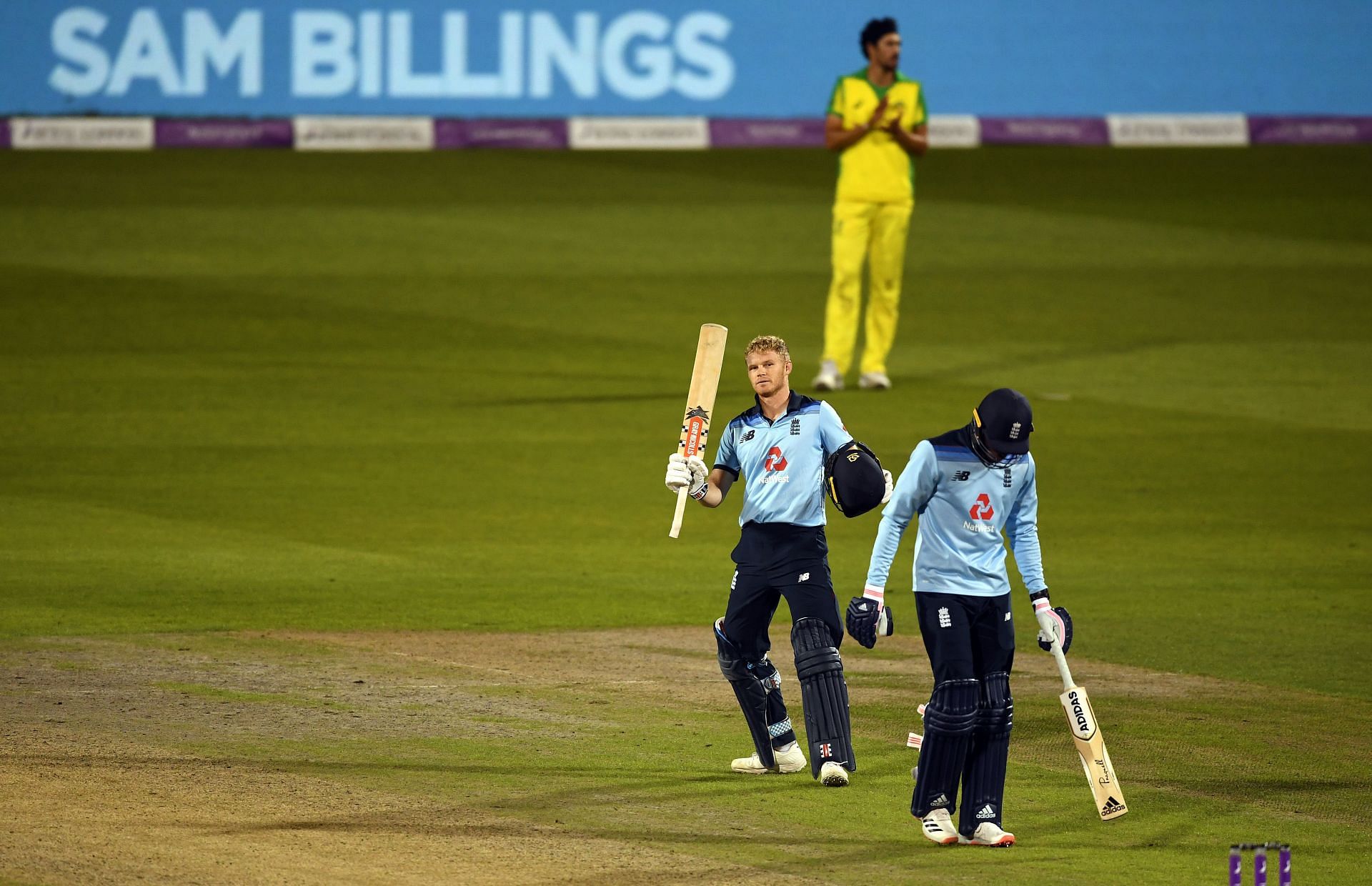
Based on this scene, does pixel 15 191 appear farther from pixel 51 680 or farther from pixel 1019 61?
pixel 51 680

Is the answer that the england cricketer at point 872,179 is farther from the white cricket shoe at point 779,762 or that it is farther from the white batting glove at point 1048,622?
the white batting glove at point 1048,622

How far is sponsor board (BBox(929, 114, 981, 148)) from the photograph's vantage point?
3152cm

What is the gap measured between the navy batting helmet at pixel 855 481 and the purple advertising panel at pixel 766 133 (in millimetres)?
22870

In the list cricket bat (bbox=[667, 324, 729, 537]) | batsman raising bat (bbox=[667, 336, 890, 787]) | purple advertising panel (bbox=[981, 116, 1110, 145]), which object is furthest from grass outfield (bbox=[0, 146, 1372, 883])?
cricket bat (bbox=[667, 324, 729, 537])

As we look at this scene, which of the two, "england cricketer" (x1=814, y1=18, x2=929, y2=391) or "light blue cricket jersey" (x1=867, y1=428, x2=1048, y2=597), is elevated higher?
"england cricketer" (x1=814, y1=18, x2=929, y2=391)

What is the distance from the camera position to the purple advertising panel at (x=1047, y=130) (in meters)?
31.8

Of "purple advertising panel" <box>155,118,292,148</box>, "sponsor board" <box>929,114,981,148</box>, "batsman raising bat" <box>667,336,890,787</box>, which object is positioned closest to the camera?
"batsman raising bat" <box>667,336,890,787</box>

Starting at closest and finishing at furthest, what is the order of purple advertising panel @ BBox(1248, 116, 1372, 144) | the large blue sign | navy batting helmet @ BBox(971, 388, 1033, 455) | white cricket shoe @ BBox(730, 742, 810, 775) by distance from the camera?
1. navy batting helmet @ BBox(971, 388, 1033, 455)
2. white cricket shoe @ BBox(730, 742, 810, 775)
3. the large blue sign
4. purple advertising panel @ BBox(1248, 116, 1372, 144)

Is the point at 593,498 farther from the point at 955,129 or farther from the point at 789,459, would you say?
the point at 955,129

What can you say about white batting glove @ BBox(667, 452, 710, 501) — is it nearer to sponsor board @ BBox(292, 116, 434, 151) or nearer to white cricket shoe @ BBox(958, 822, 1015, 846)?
white cricket shoe @ BBox(958, 822, 1015, 846)

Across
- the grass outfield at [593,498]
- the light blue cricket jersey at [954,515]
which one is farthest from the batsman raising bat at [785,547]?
the light blue cricket jersey at [954,515]

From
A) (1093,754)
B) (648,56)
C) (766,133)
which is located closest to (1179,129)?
(766,133)

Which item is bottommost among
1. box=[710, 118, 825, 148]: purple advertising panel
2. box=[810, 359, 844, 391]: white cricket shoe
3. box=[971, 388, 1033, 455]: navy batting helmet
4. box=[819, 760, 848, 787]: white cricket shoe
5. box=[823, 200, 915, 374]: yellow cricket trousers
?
box=[819, 760, 848, 787]: white cricket shoe

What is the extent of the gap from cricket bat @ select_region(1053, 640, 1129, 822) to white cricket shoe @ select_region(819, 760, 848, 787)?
3.50ft
